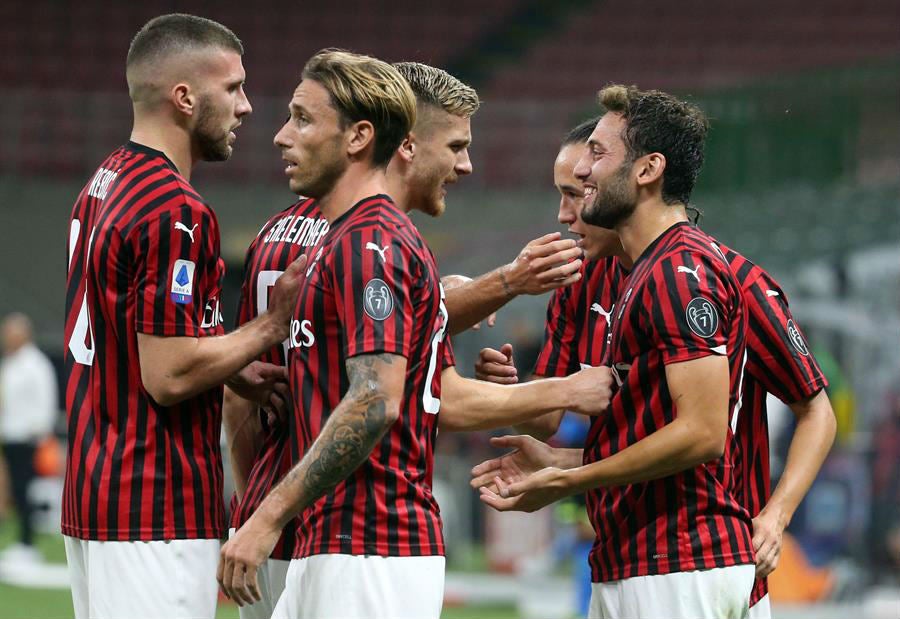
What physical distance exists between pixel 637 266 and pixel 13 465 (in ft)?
36.9

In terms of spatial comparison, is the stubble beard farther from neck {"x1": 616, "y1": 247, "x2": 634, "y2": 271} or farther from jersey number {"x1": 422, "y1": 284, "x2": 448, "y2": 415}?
jersey number {"x1": 422, "y1": 284, "x2": 448, "y2": 415}

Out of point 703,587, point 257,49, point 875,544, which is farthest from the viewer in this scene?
point 257,49

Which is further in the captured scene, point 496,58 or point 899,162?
point 496,58

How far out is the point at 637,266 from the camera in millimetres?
3885

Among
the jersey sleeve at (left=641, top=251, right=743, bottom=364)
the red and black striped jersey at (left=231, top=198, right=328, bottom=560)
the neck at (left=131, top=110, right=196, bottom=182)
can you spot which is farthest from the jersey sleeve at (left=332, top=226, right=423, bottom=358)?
the neck at (left=131, top=110, right=196, bottom=182)

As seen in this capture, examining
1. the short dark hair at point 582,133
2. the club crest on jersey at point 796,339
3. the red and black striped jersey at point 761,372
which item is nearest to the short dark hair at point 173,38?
the short dark hair at point 582,133

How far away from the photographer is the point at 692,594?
3.72 meters

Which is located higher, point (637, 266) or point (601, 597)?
point (637, 266)

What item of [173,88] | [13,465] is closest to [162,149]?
[173,88]

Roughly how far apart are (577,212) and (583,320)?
15.0 inches

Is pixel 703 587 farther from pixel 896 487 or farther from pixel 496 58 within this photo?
pixel 496 58

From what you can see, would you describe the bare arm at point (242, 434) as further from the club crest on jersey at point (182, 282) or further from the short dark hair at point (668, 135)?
the short dark hair at point (668, 135)

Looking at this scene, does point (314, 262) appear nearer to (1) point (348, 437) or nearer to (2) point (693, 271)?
(1) point (348, 437)

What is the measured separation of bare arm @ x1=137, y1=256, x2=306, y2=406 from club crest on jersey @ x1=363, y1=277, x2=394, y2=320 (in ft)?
1.34
